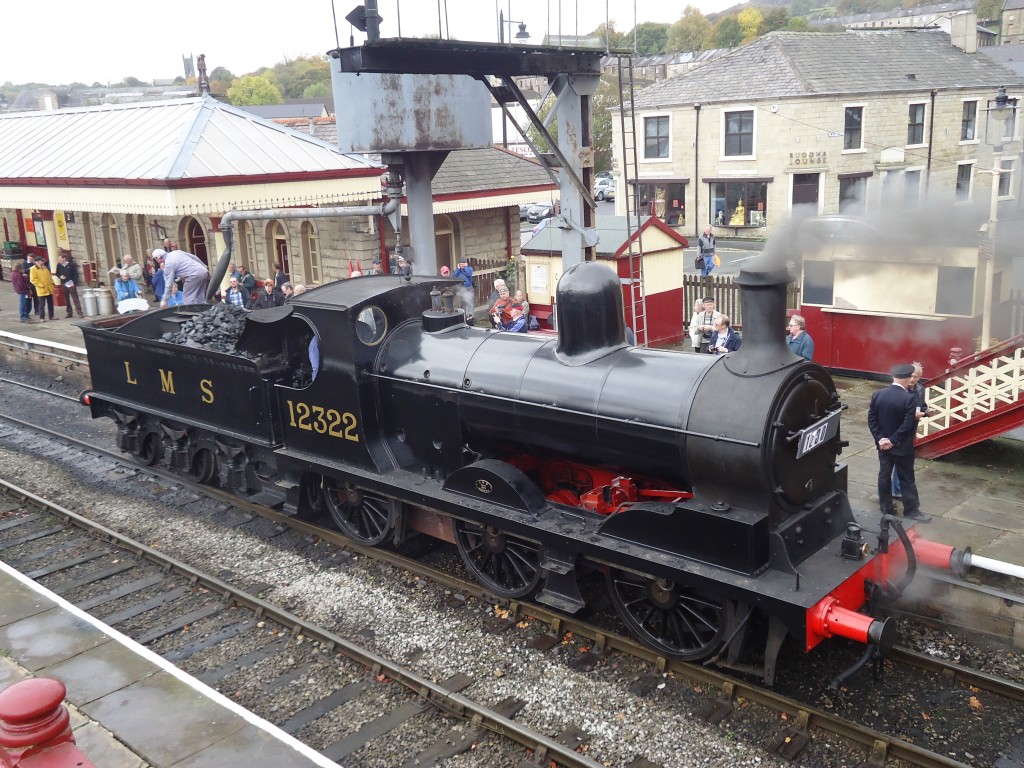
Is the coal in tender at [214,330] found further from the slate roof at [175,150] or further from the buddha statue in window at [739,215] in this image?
the buddha statue in window at [739,215]

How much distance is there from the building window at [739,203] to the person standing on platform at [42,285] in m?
23.2

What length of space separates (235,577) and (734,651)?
14.8ft

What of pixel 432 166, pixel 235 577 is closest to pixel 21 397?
pixel 432 166

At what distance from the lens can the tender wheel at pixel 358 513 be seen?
8113 millimetres

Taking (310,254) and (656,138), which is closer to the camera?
(310,254)

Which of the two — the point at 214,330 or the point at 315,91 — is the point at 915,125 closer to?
A: the point at 214,330

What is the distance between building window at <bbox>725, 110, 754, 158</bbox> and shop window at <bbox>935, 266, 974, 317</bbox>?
2174 centimetres

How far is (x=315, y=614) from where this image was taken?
720 cm

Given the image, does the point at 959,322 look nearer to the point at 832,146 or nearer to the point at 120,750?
the point at 120,750

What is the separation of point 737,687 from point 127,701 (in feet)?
12.9

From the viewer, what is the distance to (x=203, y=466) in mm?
10125

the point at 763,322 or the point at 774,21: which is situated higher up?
the point at 774,21

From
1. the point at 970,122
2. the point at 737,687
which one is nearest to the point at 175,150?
the point at 737,687

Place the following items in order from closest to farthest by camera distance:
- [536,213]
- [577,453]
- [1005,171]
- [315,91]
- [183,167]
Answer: [577,453] < [1005,171] < [183,167] < [536,213] < [315,91]
